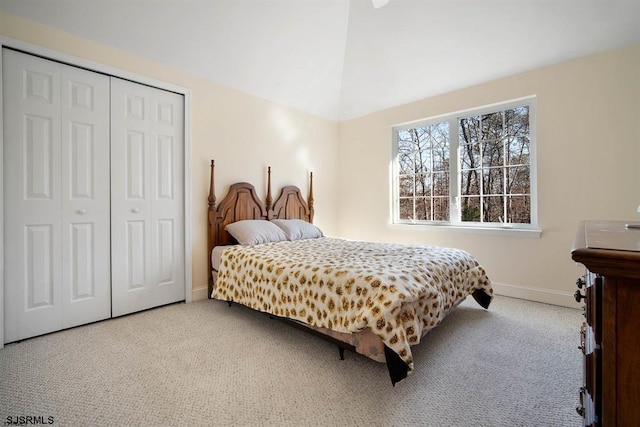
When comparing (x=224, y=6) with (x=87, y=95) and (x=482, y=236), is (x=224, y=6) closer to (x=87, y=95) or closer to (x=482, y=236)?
(x=87, y=95)

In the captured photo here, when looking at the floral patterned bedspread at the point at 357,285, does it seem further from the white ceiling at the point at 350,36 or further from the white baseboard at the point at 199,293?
the white ceiling at the point at 350,36

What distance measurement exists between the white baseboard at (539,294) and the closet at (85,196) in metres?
3.45

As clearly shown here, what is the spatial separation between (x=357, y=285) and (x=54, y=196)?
241 centimetres

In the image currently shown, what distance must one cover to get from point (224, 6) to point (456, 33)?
230 centimetres

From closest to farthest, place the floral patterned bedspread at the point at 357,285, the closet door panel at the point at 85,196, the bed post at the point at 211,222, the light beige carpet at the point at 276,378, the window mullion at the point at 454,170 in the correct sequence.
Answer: the light beige carpet at the point at 276,378 → the floral patterned bedspread at the point at 357,285 → the closet door panel at the point at 85,196 → the bed post at the point at 211,222 → the window mullion at the point at 454,170

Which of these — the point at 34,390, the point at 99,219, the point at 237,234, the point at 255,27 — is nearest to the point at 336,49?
the point at 255,27

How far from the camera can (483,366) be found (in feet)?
5.87

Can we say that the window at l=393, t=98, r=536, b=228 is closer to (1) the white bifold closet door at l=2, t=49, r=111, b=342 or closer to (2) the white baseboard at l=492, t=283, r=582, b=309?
(2) the white baseboard at l=492, t=283, r=582, b=309

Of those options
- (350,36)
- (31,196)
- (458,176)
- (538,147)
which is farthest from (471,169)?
(31,196)

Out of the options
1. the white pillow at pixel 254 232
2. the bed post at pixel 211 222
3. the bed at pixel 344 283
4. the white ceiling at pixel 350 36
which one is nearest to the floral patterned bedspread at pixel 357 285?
the bed at pixel 344 283

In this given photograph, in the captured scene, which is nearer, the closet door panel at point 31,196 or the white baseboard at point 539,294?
the closet door panel at point 31,196

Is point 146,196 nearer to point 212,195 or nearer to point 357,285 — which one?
point 212,195

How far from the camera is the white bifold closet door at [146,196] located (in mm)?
2561

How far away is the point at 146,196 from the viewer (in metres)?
2.73
